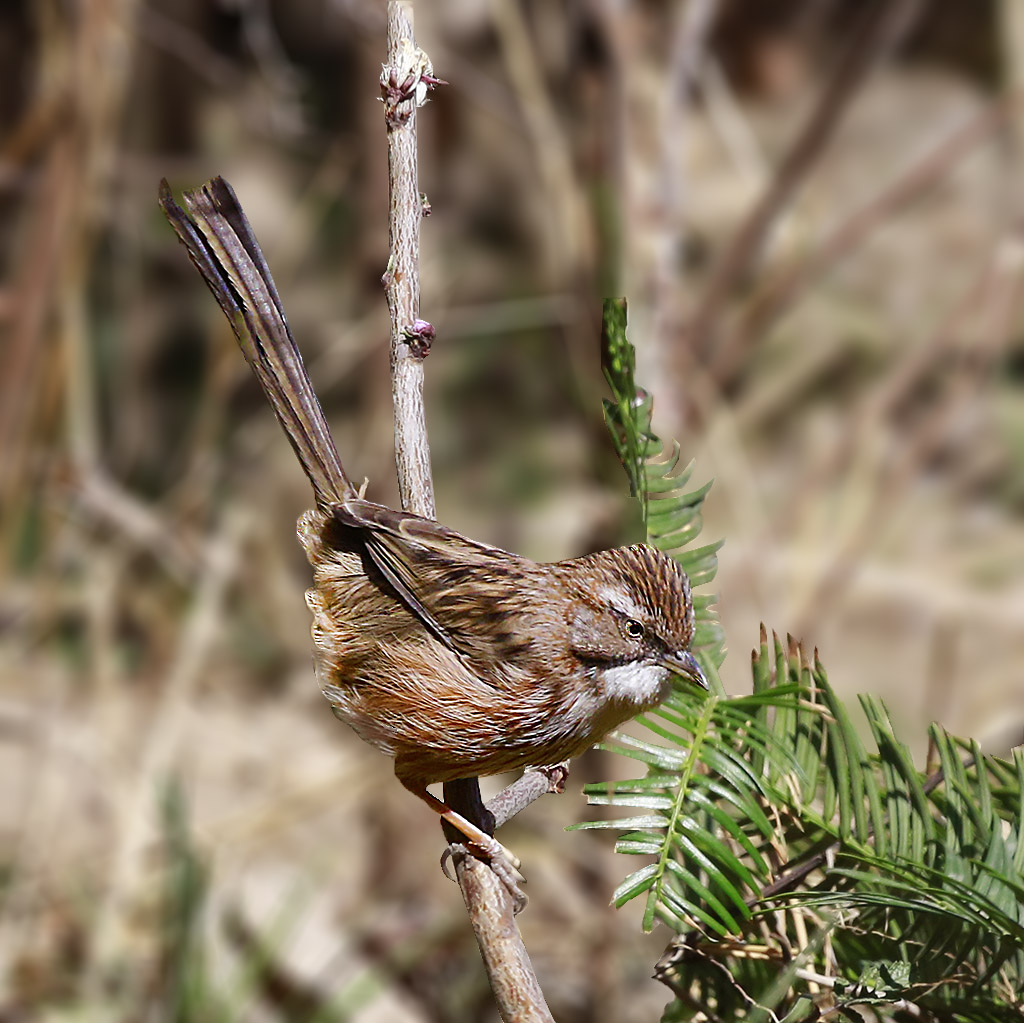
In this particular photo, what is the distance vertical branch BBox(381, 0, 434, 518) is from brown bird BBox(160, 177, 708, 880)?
157 millimetres

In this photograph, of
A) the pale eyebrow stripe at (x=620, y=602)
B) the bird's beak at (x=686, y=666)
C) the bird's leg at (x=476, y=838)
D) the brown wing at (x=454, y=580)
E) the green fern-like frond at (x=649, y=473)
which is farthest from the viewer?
the brown wing at (x=454, y=580)

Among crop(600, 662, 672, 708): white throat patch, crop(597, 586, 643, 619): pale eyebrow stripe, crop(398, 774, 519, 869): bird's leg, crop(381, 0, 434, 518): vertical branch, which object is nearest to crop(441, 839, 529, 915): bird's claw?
crop(398, 774, 519, 869): bird's leg

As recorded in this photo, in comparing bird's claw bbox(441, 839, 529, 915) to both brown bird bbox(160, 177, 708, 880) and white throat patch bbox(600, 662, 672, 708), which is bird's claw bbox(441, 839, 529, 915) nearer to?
brown bird bbox(160, 177, 708, 880)

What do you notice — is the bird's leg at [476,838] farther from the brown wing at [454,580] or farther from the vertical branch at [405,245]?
the vertical branch at [405,245]

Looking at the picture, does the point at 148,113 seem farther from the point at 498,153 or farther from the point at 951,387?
the point at 951,387

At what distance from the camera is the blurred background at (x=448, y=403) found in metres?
4.71

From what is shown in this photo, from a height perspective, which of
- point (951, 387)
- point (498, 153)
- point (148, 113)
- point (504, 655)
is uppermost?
point (148, 113)

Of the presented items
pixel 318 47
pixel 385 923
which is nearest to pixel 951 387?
pixel 385 923

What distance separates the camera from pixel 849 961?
1140 millimetres

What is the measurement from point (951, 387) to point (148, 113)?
16.5 ft

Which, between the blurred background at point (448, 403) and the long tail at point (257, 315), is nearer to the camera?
the long tail at point (257, 315)

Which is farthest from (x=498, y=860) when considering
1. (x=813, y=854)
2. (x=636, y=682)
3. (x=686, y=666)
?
(x=813, y=854)

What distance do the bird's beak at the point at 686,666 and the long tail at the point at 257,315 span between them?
0.66 metres

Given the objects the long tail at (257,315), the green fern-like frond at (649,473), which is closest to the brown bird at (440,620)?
the long tail at (257,315)
